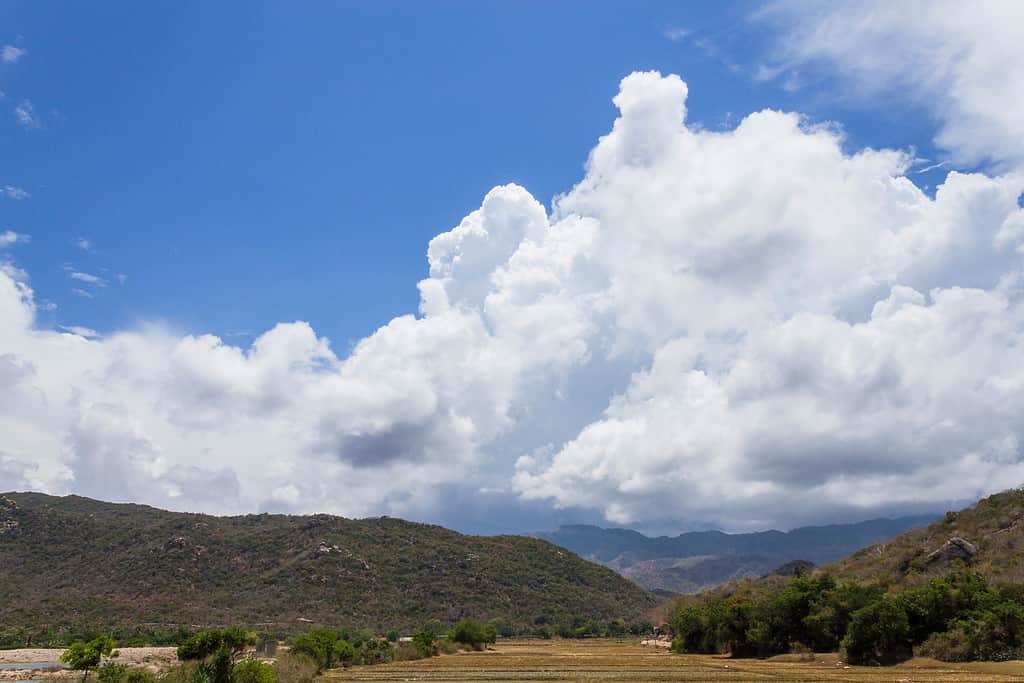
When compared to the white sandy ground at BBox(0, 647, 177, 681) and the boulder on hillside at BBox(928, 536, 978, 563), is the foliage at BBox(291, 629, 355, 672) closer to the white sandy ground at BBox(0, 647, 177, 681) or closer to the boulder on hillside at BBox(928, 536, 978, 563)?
the white sandy ground at BBox(0, 647, 177, 681)

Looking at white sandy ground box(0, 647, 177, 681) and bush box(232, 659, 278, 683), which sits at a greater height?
bush box(232, 659, 278, 683)

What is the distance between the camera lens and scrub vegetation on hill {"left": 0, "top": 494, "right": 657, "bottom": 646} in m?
118

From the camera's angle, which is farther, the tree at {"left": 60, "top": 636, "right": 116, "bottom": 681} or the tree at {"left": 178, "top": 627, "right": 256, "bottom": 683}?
the tree at {"left": 60, "top": 636, "right": 116, "bottom": 681}

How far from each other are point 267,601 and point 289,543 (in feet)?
112

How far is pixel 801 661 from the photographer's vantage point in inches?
2520

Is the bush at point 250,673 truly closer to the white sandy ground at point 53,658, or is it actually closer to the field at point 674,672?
the field at point 674,672

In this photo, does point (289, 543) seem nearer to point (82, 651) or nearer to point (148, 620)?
point (148, 620)

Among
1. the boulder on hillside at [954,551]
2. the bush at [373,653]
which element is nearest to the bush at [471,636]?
the bush at [373,653]

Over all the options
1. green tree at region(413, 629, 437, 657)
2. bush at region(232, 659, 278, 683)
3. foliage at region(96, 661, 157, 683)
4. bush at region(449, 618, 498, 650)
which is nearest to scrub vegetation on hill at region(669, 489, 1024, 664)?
bush at region(449, 618, 498, 650)

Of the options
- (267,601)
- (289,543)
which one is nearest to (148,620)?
(267,601)

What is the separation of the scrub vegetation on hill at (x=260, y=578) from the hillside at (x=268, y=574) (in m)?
0.37

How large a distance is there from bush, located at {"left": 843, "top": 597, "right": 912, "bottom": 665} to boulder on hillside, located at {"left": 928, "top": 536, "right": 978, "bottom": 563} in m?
23.2

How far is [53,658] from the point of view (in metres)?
80.6

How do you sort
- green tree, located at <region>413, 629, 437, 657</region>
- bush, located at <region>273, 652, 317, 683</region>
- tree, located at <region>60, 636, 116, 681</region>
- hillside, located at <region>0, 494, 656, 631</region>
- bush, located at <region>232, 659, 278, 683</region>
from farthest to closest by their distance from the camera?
hillside, located at <region>0, 494, 656, 631</region>, green tree, located at <region>413, 629, 437, 657</region>, bush, located at <region>273, 652, 317, 683</region>, tree, located at <region>60, 636, 116, 681</region>, bush, located at <region>232, 659, 278, 683</region>
